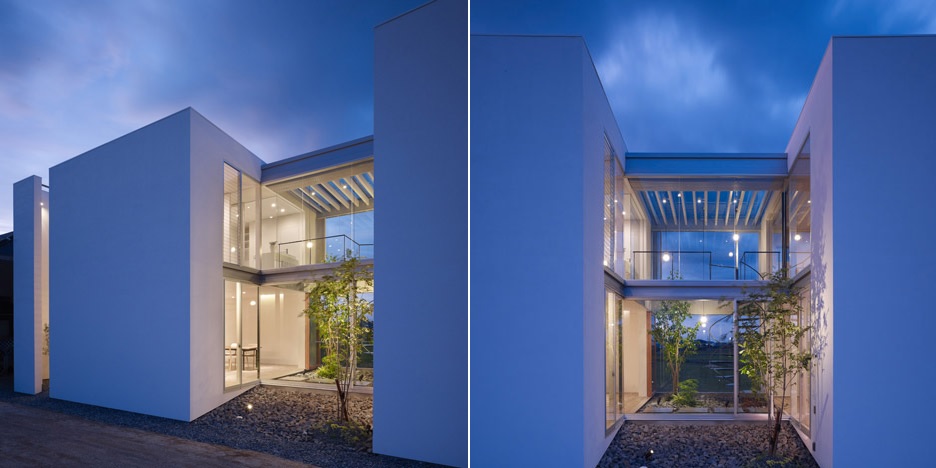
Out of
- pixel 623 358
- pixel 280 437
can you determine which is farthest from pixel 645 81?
pixel 280 437

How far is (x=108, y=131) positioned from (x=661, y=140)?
30.0 feet

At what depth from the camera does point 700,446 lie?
7863 millimetres

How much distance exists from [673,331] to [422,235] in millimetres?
5701

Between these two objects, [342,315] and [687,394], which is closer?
[342,315]

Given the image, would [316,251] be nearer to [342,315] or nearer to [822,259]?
[342,315]

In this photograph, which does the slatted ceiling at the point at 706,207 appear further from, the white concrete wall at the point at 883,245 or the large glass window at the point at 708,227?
the white concrete wall at the point at 883,245

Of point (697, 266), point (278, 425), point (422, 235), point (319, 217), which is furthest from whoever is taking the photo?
point (319, 217)

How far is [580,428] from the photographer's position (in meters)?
5.93

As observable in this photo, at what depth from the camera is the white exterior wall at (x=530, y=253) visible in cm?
597

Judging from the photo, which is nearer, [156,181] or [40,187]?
[156,181]

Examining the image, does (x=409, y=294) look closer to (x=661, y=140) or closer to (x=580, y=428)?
(x=580, y=428)

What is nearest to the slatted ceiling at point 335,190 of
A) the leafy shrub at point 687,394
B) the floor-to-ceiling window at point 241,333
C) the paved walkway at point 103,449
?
the floor-to-ceiling window at point 241,333

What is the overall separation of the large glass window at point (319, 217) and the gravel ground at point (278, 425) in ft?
7.84

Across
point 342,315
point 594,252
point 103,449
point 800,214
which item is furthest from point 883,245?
point 103,449
